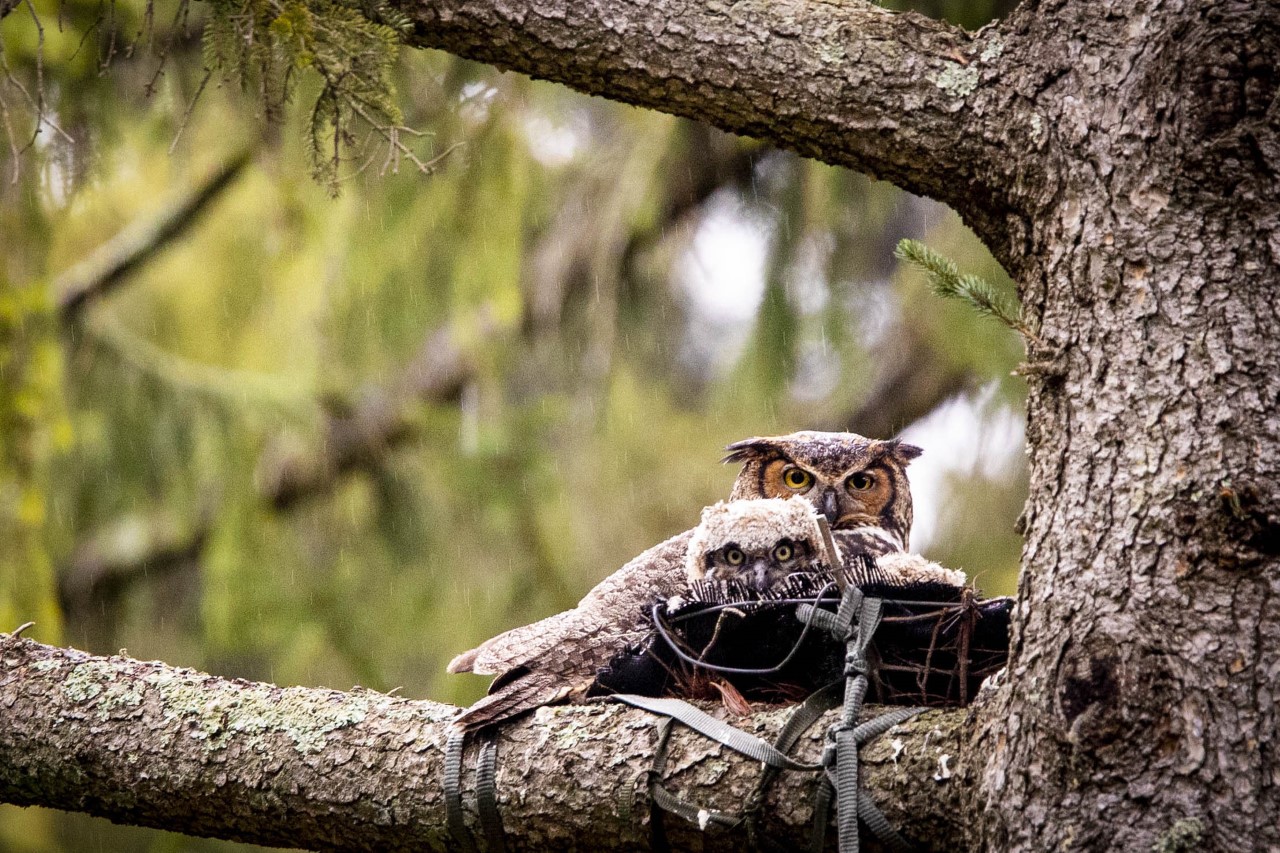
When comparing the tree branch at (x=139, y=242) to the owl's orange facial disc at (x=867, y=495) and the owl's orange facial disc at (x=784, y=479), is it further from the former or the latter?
the owl's orange facial disc at (x=867, y=495)

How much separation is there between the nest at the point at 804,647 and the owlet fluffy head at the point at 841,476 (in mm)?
1053

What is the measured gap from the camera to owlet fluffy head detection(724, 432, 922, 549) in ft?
11.4

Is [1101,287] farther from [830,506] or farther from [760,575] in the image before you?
[830,506]

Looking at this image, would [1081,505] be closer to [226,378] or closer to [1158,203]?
[1158,203]

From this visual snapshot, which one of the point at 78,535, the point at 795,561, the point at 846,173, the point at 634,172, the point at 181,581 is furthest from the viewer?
the point at 181,581

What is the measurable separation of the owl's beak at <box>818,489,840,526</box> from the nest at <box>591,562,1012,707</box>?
3.25ft

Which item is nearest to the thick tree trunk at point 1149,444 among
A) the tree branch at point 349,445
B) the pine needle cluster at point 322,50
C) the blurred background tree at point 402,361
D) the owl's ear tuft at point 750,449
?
the pine needle cluster at point 322,50

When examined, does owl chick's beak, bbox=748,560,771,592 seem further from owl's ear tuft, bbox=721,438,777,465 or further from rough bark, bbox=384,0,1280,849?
owl's ear tuft, bbox=721,438,777,465

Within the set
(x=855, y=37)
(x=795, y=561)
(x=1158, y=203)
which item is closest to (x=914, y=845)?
(x=795, y=561)

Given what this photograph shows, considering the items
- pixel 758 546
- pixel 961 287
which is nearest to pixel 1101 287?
pixel 961 287

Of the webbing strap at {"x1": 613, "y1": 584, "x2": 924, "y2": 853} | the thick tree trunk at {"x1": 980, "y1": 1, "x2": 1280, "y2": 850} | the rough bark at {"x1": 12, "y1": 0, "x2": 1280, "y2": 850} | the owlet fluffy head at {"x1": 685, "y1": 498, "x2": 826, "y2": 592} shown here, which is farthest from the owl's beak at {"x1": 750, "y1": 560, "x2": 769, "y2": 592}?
the thick tree trunk at {"x1": 980, "y1": 1, "x2": 1280, "y2": 850}

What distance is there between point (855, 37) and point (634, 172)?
9.93ft

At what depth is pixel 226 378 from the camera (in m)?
5.50

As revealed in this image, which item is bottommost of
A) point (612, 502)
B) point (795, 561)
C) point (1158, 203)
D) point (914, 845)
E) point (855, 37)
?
point (612, 502)
